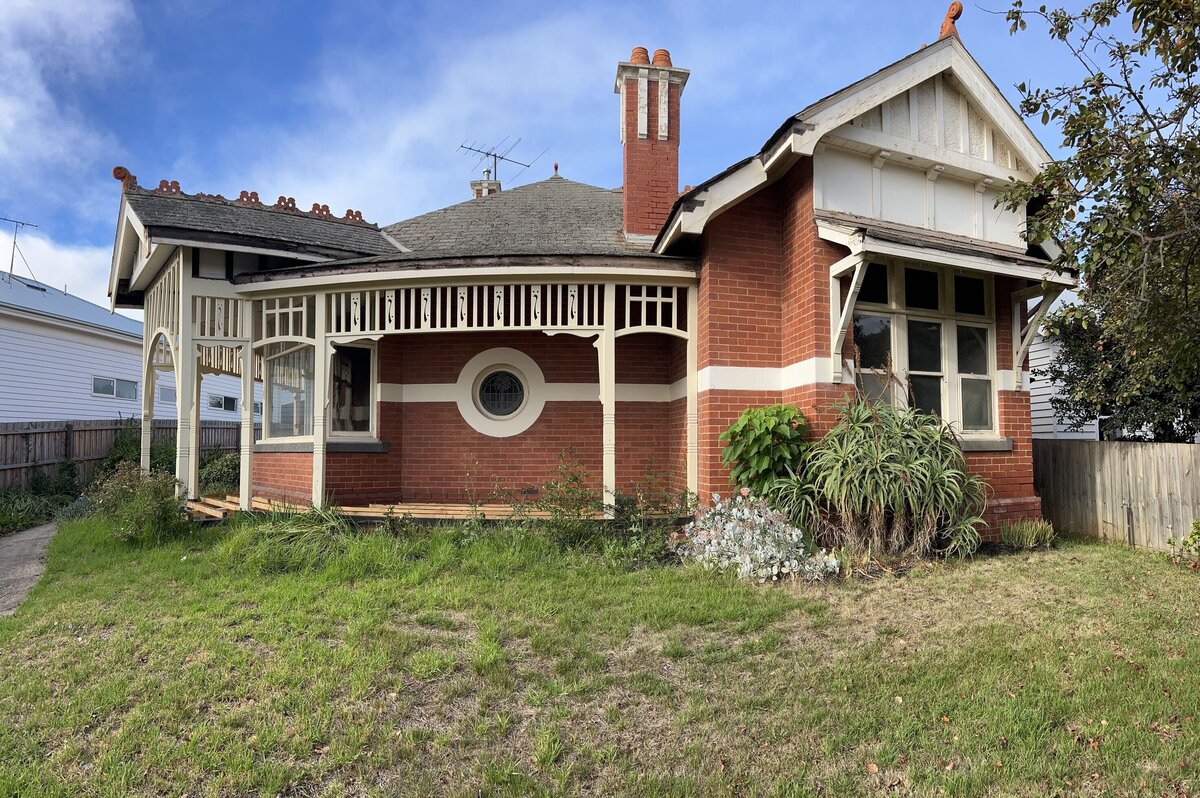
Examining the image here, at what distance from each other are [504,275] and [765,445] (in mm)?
3562

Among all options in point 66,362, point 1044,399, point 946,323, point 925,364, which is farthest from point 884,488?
point 66,362

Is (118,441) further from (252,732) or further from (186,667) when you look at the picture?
(252,732)

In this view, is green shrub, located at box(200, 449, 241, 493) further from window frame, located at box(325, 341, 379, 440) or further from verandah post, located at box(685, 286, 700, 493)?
verandah post, located at box(685, 286, 700, 493)

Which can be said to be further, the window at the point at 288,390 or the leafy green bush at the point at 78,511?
the leafy green bush at the point at 78,511

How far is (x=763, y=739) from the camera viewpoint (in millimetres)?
3357

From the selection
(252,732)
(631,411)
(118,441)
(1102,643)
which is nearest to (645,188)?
(631,411)

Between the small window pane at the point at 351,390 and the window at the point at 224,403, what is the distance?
1407 centimetres

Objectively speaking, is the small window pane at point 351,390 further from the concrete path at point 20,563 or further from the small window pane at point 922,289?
the small window pane at point 922,289

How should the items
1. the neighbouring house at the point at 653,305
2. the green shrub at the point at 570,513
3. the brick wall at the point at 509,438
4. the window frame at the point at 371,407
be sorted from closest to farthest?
the green shrub at the point at 570,513, the neighbouring house at the point at 653,305, the window frame at the point at 371,407, the brick wall at the point at 509,438

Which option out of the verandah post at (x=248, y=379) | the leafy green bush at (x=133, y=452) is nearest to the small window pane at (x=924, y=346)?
the verandah post at (x=248, y=379)

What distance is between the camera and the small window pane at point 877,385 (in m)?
7.42

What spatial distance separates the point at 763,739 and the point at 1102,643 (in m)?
2.80

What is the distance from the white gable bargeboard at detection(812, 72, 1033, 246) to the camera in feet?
24.4

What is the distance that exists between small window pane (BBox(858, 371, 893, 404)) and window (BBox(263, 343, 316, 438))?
23.9 feet
